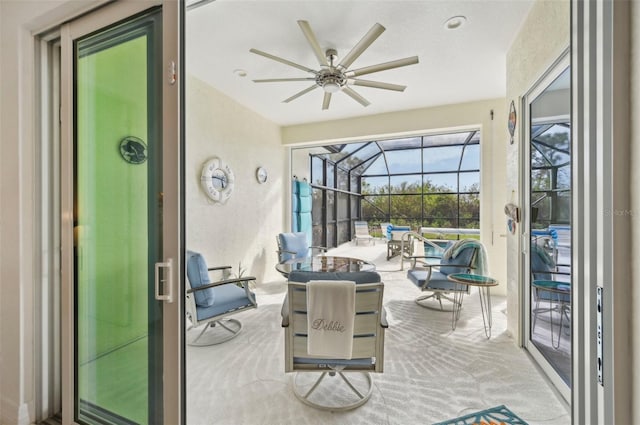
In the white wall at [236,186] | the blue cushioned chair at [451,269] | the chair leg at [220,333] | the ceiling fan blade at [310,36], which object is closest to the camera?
the ceiling fan blade at [310,36]

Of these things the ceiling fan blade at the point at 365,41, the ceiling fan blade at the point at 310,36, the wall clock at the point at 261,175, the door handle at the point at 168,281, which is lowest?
the door handle at the point at 168,281

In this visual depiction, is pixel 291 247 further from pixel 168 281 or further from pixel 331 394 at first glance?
pixel 168 281

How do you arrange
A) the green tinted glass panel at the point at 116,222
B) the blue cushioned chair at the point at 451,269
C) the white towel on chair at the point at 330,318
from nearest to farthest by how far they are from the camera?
the green tinted glass panel at the point at 116,222 → the white towel on chair at the point at 330,318 → the blue cushioned chair at the point at 451,269

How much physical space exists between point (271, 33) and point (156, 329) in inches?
105

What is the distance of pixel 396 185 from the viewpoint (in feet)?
28.6

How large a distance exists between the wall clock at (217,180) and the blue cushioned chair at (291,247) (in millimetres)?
1234

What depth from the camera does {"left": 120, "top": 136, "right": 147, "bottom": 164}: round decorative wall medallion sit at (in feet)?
4.14

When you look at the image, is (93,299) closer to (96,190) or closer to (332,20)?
(96,190)

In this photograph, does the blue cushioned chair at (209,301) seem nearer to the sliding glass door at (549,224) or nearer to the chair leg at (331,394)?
the chair leg at (331,394)

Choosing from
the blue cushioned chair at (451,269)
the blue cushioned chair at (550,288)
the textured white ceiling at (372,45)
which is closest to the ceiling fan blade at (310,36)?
the textured white ceiling at (372,45)

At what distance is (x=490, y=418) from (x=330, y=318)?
4.06 ft

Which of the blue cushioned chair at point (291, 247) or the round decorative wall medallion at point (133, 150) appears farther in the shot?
the blue cushioned chair at point (291, 247)

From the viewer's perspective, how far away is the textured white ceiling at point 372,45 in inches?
90.6

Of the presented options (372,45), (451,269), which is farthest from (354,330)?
(372,45)
